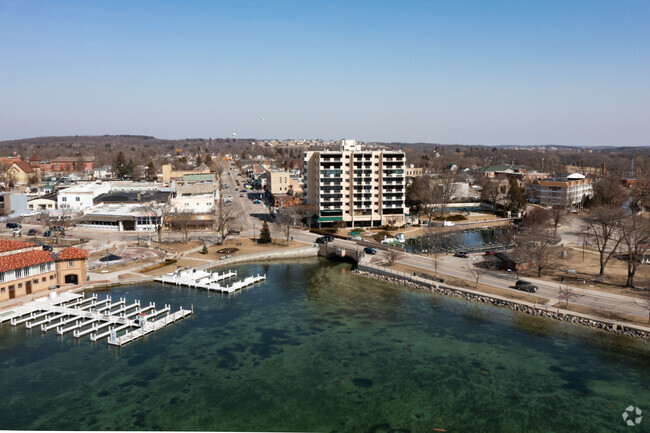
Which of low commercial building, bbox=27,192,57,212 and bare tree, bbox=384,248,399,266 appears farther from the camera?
→ low commercial building, bbox=27,192,57,212

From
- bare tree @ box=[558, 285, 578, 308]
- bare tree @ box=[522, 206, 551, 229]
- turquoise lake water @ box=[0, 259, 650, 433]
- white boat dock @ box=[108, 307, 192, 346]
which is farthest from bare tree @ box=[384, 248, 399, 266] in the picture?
bare tree @ box=[522, 206, 551, 229]

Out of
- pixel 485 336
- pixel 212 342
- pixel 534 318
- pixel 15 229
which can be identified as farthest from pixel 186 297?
pixel 15 229

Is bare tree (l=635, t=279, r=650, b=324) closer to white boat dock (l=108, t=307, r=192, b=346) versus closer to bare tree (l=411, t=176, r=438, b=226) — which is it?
white boat dock (l=108, t=307, r=192, b=346)

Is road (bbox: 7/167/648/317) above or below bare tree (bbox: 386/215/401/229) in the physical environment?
below

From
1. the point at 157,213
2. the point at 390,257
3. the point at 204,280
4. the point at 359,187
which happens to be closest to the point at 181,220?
the point at 157,213

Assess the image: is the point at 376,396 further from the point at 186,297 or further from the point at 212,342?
the point at 186,297

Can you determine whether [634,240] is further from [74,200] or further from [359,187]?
[74,200]
